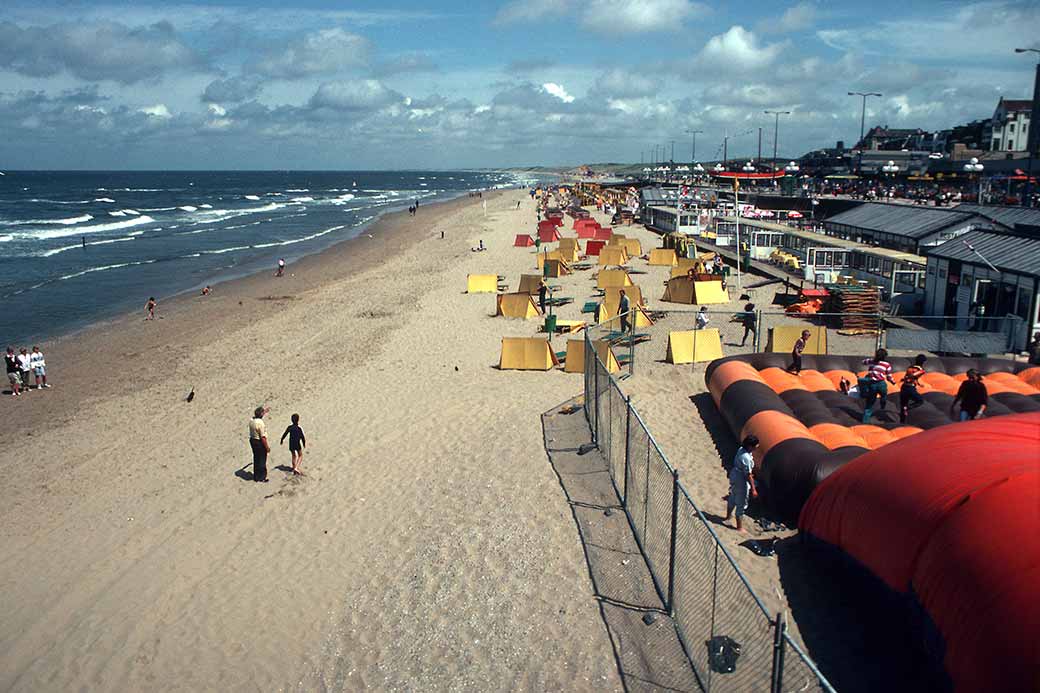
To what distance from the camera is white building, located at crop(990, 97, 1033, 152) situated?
98750 mm

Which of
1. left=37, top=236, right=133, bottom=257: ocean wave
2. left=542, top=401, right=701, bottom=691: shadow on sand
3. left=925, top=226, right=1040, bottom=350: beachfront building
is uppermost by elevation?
left=925, top=226, right=1040, bottom=350: beachfront building

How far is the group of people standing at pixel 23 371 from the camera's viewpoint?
18.6 meters

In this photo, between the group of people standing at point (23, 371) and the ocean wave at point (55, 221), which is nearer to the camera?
the group of people standing at point (23, 371)

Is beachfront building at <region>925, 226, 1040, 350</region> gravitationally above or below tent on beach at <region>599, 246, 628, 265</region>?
above

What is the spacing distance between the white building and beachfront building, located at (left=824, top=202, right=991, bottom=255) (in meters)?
81.4

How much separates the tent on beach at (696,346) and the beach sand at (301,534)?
94.3 inches

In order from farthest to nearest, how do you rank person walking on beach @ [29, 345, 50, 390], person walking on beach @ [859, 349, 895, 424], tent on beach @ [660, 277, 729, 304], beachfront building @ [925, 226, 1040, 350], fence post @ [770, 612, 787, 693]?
tent on beach @ [660, 277, 729, 304], person walking on beach @ [29, 345, 50, 390], beachfront building @ [925, 226, 1040, 350], person walking on beach @ [859, 349, 895, 424], fence post @ [770, 612, 787, 693]

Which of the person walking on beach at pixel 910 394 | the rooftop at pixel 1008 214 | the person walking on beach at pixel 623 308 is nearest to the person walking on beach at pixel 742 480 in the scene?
the person walking on beach at pixel 910 394

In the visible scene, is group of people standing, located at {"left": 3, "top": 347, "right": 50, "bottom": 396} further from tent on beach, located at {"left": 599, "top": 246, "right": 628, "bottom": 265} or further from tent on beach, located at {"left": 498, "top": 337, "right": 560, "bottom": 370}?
tent on beach, located at {"left": 599, "top": 246, "right": 628, "bottom": 265}

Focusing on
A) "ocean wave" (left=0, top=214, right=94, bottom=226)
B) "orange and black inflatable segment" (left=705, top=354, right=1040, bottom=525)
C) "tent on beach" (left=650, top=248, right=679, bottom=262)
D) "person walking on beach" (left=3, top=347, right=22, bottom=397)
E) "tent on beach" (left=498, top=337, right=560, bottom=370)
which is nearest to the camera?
"orange and black inflatable segment" (left=705, top=354, right=1040, bottom=525)

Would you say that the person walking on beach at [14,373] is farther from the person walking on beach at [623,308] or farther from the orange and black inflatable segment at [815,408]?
the orange and black inflatable segment at [815,408]

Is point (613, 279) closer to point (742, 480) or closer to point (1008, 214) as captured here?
point (1008, 214)

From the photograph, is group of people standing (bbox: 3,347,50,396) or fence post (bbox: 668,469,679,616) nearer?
fence post (bbox: 668,469,679,616)

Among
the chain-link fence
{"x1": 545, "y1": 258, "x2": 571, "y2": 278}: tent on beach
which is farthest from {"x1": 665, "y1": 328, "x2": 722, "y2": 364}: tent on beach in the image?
{"x1": 545, "y1": 258, "x2": 571, "y2": 278}: tent on beach
